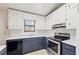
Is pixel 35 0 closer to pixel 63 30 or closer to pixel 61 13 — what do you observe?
pixel 61 13

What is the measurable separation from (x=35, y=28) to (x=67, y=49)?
60 cm

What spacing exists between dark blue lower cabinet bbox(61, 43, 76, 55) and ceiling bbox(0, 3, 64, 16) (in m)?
0.61

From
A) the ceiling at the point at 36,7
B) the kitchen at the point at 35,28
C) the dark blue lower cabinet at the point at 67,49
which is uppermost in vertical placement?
the ceiling at the point at 36,7

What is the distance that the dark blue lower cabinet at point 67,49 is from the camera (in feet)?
5.00

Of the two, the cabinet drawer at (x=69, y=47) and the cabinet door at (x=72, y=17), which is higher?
the cabinet door at (x=72, y=17)

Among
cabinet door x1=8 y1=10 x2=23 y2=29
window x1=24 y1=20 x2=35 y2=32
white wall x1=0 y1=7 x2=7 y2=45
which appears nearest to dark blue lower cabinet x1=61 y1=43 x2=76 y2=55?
window x1=24 y1=20 x2=35 y2=32

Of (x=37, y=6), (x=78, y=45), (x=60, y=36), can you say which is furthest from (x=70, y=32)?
(x=37, y=6)

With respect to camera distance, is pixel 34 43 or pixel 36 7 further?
pixel 34 43

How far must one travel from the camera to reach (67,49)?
1638mm

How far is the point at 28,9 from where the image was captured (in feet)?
5.41

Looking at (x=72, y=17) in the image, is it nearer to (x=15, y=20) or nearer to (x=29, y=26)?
(x=29, y=26)

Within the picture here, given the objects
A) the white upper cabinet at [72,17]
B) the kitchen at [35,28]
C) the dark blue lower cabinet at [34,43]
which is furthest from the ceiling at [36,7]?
the dark blue lower cabinet at [34,43]

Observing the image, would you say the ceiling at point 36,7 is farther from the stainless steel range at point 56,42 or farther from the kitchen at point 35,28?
the stainless steel range at point 56,42

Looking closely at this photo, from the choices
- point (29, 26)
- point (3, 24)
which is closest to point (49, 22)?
point (29, 26)
